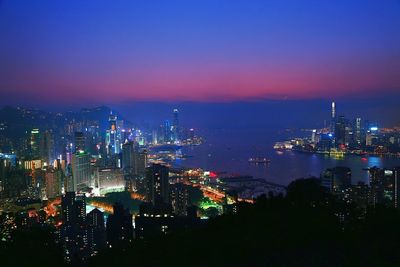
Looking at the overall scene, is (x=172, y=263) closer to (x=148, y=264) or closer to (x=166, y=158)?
(x=148, y=264)

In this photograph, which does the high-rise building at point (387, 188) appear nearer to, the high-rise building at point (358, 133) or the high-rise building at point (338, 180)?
the high-rise building at point (338, 180)

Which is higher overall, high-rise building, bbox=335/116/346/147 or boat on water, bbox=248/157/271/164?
high-rise building, bbox=335/116/346/147

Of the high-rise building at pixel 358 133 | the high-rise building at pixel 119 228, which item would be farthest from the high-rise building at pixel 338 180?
the high-rise building at pixel 358 133

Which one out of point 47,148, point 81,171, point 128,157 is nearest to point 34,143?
point 47,148

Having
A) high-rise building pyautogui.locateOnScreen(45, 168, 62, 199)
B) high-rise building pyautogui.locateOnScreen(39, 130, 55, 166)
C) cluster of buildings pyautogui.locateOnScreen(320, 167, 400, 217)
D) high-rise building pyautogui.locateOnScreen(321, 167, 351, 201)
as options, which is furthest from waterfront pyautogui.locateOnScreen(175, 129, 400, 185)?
high-rise building pyautogui.locateOnScreen(45, 168, 62, 199)

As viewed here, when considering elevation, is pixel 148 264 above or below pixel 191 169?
above

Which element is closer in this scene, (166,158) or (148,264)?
(148,264)

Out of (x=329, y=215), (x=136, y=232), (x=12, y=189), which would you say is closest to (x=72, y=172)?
(x=12, y=189)

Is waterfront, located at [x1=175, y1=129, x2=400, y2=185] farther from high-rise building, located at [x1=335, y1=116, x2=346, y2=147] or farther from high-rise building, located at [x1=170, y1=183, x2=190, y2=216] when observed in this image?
high-rise building, located at [x1=170, y1=183, x2=190, y2=216]
